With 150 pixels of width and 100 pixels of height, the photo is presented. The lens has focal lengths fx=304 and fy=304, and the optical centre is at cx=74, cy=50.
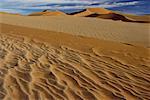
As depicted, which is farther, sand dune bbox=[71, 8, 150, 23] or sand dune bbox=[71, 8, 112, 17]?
sand dune bbox=[71, 8, 112, 17]

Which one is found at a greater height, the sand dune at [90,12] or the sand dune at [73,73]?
the sand dune at [73,73]

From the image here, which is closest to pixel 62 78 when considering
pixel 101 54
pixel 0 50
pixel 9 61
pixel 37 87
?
pixel 37 87

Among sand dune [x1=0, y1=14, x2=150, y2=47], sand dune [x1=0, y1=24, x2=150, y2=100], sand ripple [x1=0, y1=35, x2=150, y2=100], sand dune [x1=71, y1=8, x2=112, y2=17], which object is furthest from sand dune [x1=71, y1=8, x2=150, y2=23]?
sand ripple [x1=0, y1=35, x2=150, y2=100]

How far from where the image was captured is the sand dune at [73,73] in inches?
198

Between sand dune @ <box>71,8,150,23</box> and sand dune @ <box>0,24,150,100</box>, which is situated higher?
sand dune @ <box>0,24,150,100</box>

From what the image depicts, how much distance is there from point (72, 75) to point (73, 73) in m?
0.15

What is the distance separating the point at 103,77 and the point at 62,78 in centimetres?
80

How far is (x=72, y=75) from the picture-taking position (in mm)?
6078

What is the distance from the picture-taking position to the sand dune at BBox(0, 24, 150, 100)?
16.5 feet

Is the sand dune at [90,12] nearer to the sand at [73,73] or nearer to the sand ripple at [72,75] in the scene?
the sand at [73,73]

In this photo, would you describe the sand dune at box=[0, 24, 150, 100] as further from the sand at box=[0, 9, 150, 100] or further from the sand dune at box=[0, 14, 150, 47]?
the sand dune at box=[0, 14, 150, 47]

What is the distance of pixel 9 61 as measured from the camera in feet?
Result: 24.1

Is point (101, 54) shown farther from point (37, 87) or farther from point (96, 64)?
point (37, 87)

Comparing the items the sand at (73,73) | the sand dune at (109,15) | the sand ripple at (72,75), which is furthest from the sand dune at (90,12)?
the sand ripple at (72,75)
